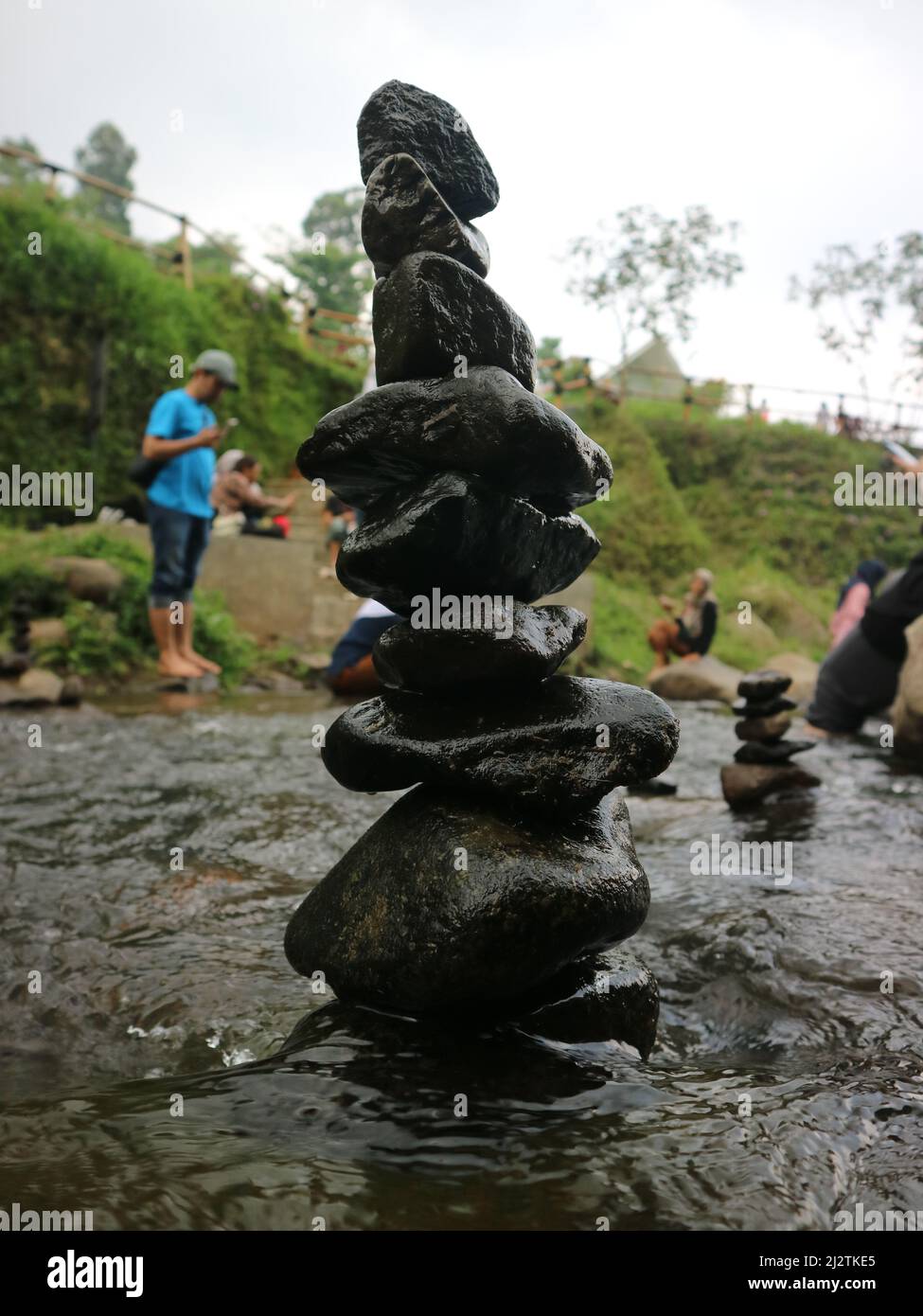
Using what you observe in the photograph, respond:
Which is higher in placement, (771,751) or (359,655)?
(359,655)

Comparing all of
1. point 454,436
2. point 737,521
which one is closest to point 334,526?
point 454,436

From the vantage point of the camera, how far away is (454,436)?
2299 mm

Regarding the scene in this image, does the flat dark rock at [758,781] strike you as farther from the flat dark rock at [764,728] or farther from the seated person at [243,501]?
the seated person at [243,501]

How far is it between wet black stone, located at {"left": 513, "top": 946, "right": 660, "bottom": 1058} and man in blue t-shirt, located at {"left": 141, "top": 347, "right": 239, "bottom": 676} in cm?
652

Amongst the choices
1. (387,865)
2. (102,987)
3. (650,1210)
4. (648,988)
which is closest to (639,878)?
(648,988)

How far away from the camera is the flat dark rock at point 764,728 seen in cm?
482

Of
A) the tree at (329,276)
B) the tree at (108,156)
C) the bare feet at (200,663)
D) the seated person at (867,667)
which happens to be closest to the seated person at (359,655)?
the bare feet at (200,663)

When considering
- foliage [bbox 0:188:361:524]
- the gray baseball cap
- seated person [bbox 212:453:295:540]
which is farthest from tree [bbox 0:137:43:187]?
the gray baseball cap

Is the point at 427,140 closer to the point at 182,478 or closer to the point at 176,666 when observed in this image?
the point at 182,478

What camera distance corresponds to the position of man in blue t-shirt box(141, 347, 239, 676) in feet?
A: 26.3

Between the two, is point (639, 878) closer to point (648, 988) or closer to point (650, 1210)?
point (648, 988)

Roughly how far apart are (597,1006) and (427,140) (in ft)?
7.22

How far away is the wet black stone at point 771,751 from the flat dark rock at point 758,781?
0.09 ft

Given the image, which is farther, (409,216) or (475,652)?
(409,216)
